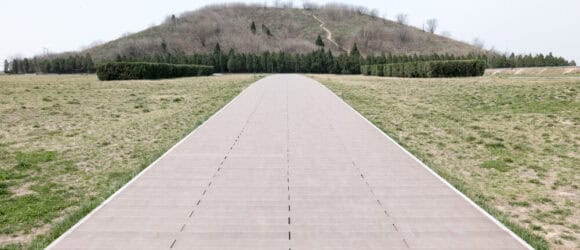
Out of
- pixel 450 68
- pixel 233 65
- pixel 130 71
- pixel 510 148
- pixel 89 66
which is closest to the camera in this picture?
pixel 510 148

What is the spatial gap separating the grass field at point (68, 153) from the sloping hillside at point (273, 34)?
9294 centimetres

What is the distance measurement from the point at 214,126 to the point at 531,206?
8.02m

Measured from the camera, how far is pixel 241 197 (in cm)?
582

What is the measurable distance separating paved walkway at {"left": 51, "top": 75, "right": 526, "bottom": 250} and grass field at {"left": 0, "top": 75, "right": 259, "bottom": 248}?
0.55 m

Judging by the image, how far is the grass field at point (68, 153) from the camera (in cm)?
526

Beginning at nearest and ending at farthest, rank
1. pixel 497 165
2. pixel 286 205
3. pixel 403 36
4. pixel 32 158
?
pixel 286 205, pixel 497 165, pixel 32 158, pixel 403 36

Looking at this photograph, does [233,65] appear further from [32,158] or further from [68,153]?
[32,158]

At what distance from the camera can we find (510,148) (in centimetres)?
941

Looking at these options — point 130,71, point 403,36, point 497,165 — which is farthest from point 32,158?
point 403,36

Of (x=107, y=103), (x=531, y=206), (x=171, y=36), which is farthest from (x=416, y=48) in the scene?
(x=531, y=206)

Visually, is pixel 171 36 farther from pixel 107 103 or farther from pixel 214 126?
pixel 214 126

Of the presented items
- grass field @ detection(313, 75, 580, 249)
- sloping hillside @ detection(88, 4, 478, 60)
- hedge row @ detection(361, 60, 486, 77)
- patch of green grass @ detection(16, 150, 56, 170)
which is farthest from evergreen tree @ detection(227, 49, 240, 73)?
patch of green grass @ detection(16, 150, 56, 170)

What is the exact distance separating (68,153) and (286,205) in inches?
221

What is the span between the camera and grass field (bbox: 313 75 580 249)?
17.8 feet
